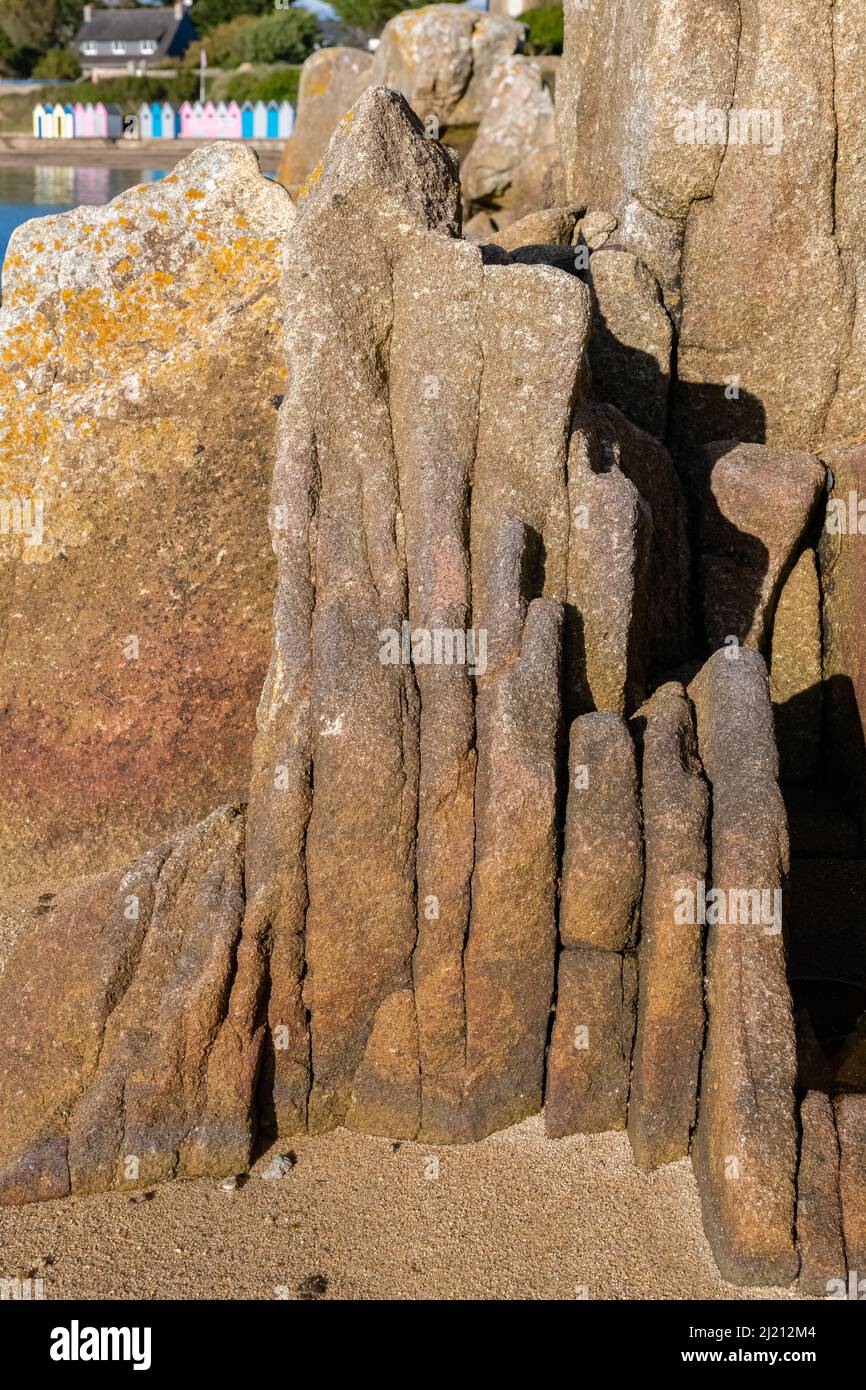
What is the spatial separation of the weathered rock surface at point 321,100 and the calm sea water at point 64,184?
3012 mm

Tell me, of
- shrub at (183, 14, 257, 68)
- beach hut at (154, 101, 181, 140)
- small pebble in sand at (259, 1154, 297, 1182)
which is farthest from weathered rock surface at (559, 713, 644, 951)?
shrub at (183, 14, 257, 68)

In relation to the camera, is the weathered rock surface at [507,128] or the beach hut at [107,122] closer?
the weathered rock surface at [507,128]

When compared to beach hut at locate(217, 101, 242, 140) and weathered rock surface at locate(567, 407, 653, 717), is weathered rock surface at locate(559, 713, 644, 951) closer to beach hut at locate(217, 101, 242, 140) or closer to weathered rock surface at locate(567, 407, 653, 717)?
weathered rock surface at locate(567, 407, 653, 717)

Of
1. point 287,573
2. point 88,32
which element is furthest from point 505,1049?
point 88,32

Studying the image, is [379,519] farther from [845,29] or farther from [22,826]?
[845,29]

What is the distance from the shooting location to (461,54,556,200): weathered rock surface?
19.3 m

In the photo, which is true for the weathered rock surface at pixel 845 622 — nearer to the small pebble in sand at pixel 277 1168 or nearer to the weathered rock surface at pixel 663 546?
the weathered rock surface at pixel 663 546

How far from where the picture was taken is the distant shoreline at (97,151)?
129 ft

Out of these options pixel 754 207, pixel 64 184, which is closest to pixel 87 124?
pixel 64 184

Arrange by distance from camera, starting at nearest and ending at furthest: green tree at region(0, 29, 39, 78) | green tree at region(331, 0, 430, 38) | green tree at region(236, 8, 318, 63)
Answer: green tree at region(331, 0, 430, 38) → green tree at region(236, 8, 318, 63) → green tree at region(0, 29, 39, 78)

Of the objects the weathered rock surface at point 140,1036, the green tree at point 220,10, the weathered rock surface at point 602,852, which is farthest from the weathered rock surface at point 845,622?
the green tree at point 220,10

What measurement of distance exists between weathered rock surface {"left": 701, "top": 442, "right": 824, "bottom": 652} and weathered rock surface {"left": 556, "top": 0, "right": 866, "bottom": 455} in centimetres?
73

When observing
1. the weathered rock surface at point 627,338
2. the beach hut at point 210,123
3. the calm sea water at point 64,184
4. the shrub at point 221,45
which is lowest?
the weathered rock surface at point 627,338

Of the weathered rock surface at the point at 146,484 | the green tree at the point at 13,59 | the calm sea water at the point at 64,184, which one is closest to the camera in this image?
the weathered rock surface at the point at 146,484
